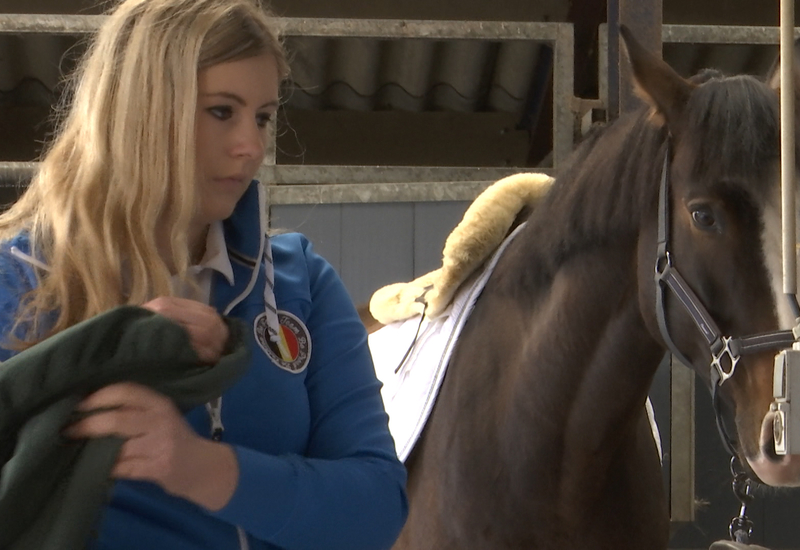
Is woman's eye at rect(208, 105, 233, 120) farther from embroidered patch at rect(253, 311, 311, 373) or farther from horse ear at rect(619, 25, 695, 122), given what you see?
horse ear at rect(619, 25, 695, 122)

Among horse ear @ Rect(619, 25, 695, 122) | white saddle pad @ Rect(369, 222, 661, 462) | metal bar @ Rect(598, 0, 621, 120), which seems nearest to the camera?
horse ear @ Rect(619, 25, 695, 122)

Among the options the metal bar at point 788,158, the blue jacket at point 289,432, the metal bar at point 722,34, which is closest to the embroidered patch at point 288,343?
the blue jacket at point 289,432

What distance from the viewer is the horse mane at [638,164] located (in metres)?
1.06

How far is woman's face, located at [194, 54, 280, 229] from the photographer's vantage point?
726 mm

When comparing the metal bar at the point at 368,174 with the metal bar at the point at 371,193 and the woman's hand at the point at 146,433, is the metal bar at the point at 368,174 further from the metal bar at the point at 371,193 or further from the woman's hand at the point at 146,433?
the woman's hand at the point at 146,433

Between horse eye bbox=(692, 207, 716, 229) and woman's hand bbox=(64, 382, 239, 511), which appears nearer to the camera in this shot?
woman's hand bbox=(64, 382, 239, 511)

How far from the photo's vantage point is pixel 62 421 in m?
0.57

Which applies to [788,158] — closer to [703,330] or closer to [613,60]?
[703,330]

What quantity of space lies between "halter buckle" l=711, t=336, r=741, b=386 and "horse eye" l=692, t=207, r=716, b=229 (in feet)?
0.45

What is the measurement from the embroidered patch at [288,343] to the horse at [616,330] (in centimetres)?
54

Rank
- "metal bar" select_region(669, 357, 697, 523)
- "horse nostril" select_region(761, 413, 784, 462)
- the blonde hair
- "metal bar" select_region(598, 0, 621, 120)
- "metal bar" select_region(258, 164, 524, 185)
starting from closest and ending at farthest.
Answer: the blonde hair < "horse nostril" select_region(761, 413, 784, 462) < "metal bar" select_region(598, 0, 621, 120) < "metal bar" select_region(669, 357, 697, 523) < "metal bar" select_region(258, 164, 524, 185)

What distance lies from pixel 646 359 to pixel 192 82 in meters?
0.79

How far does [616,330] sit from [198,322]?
76 cm

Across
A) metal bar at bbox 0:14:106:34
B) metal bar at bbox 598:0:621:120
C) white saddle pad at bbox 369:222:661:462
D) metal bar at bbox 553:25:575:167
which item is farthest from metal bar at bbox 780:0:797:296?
metal bar at bbox 0:14:106:34
